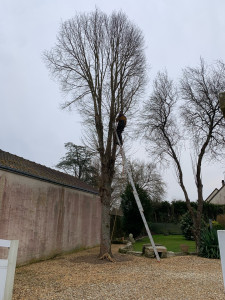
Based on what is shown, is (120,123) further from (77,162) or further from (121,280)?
(77,162)

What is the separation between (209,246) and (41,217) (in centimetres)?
663

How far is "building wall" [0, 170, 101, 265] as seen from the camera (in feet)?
25.8

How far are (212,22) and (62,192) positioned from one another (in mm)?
8421

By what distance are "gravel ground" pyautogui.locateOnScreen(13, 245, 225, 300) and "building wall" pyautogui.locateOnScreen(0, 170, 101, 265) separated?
102 cm

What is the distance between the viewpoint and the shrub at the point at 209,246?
31.2 feet

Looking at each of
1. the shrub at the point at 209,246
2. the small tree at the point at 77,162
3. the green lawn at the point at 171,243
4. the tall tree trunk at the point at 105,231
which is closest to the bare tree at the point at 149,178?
the small tree at the point at 77,162

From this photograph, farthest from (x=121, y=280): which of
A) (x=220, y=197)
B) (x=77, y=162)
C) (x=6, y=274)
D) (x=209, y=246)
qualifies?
(x=220, y=197)

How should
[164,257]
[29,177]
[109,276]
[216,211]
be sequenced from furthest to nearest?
1. [216,211]
2. [164,257]
3. [29,177]
4. [109,276]

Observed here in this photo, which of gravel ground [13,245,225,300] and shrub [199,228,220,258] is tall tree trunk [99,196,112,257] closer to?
gravel ground [13,245,225,300]

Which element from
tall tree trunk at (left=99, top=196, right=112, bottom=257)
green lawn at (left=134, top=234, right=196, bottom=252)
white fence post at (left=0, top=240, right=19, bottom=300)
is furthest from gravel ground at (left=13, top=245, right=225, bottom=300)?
green lawn at (left=134, top=234, right=196, bottom=252)

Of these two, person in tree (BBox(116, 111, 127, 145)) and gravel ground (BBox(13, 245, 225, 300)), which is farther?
person in tree (BBox(116, 111, 127, 145))

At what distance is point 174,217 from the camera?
2447cm

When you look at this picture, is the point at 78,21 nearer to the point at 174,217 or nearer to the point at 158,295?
the point at 158,295

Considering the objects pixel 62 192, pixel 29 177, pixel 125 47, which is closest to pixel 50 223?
pixel 62 192
